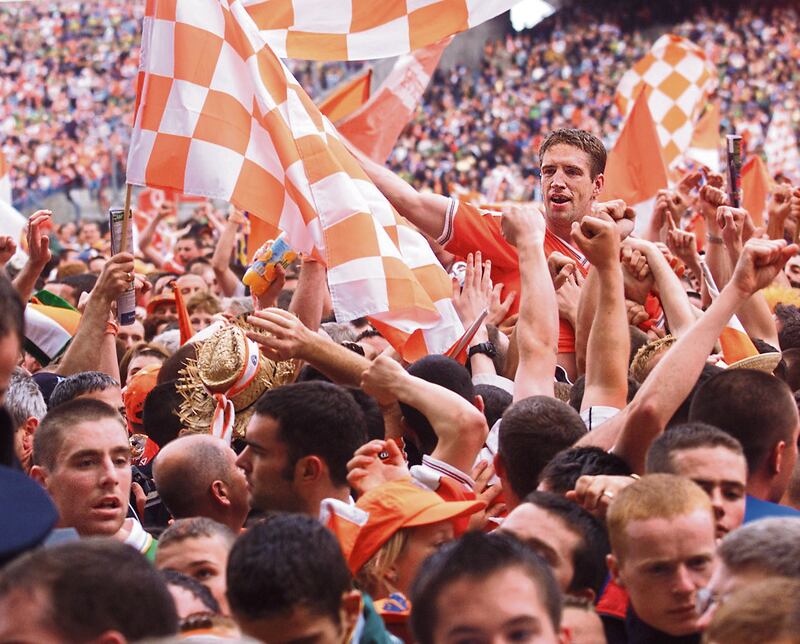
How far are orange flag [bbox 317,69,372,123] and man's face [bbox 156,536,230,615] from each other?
22.5ft

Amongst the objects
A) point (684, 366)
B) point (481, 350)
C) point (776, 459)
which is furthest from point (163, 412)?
point (776, 459)

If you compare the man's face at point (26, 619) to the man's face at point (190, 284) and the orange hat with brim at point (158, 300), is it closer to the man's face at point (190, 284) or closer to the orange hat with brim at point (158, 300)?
the orange hat with brim at point (158, 300)

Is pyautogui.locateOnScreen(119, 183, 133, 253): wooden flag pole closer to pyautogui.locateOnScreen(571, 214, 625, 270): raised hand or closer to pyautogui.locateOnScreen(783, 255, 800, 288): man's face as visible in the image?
pyautogui.locateOnScreen(571, 214, 625, 270): raised hand

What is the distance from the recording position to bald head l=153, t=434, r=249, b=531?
4.76 meters

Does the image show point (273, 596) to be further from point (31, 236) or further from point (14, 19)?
point (14, 19)

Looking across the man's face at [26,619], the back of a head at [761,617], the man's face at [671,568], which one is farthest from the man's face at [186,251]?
the back of a head at [761,617]

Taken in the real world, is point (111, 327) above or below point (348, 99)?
below

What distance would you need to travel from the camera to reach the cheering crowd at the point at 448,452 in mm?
2992

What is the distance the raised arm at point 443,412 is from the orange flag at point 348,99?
20.4ft

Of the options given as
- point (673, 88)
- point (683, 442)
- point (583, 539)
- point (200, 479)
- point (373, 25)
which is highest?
point (373, 25)

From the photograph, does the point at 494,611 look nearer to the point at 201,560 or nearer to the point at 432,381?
the point at 201,560

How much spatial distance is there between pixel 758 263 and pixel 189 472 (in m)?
1.95

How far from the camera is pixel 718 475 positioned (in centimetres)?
379

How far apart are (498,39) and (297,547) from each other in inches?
1463
